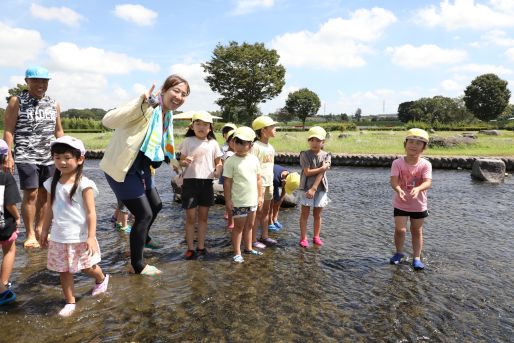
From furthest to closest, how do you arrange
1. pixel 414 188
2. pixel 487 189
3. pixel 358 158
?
pixel 358 158, pixel 487 189, pixel 414 188

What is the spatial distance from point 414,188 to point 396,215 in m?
0.43

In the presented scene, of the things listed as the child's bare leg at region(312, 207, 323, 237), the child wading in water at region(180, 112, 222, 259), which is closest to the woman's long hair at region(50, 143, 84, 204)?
the child wading in water at region(180, 112, 222, 259)

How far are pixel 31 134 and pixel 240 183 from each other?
2.75m

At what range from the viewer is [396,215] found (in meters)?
4.52

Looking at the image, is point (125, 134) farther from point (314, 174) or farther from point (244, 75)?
point (244, 75)

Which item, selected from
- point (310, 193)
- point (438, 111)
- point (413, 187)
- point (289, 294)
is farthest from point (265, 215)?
point (438, 111)

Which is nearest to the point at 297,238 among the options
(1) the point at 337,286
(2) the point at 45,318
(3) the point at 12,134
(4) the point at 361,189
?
(1) the point at 337,286

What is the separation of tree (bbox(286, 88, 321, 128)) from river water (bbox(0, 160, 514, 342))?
Answer: 208 ft

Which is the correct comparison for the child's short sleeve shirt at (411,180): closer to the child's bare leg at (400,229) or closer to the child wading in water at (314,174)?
the child's bare leg at (400,229)

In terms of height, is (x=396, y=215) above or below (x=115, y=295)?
above

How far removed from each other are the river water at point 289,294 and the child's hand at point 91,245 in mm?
542

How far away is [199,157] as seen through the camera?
14.9 feet

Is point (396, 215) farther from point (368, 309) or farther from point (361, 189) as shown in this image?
point (361, 189)

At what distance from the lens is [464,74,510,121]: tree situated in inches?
2184
